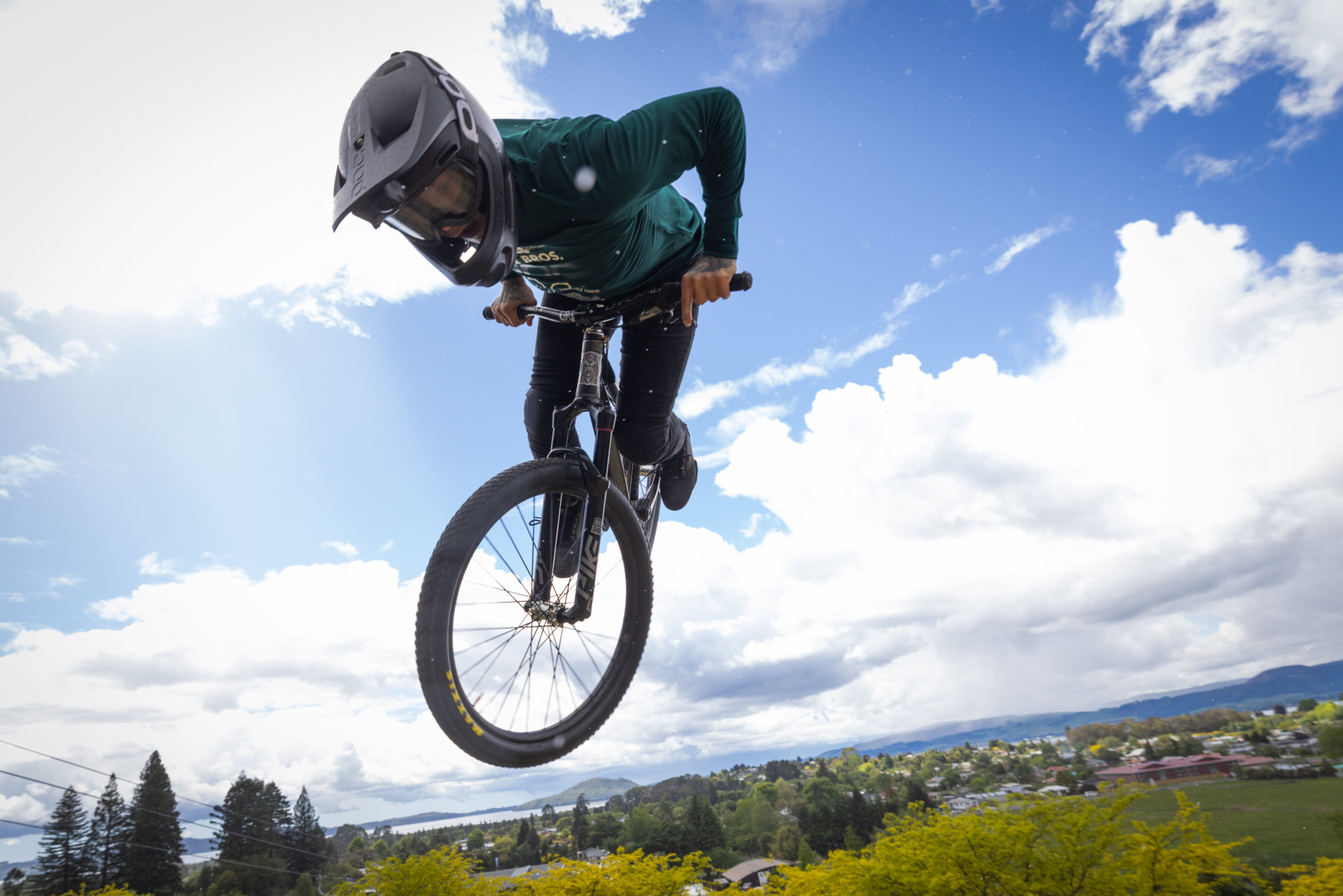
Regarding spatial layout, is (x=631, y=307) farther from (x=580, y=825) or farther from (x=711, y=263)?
(x=580, y=825)

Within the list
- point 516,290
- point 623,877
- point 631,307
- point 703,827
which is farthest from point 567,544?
point 703,827

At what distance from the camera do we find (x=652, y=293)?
2346mm

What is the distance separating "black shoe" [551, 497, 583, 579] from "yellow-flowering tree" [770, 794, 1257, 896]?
28.3 feet

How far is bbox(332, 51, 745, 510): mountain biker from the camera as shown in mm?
1680

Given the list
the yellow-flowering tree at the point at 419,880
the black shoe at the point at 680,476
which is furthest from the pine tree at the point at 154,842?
the black shoe at the point at 680,476

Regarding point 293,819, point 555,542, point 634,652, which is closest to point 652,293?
point 555,542

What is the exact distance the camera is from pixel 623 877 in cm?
1064

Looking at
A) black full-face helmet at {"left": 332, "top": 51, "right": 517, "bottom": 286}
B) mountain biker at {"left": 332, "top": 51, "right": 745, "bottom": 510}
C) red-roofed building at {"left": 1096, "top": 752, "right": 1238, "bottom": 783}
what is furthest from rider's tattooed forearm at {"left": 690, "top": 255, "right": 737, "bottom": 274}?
red-roofed building at {"left": 1096, "top": 752, "right": 1238, "bottom": 783}

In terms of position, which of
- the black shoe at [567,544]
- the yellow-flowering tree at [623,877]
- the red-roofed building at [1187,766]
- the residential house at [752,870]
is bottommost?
the residential house at [752,870]

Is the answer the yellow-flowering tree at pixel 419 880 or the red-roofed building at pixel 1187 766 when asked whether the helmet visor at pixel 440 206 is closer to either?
the yellow-flowering tree at pixel 419 880

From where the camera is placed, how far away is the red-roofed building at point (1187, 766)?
49.7 ft

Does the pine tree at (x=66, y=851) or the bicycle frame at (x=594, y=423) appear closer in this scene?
the bicycle frame at (x=594, y=423)

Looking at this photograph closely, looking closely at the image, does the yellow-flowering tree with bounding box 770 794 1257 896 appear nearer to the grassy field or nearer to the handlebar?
the grassy field

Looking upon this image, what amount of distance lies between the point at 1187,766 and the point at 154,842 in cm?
3274
